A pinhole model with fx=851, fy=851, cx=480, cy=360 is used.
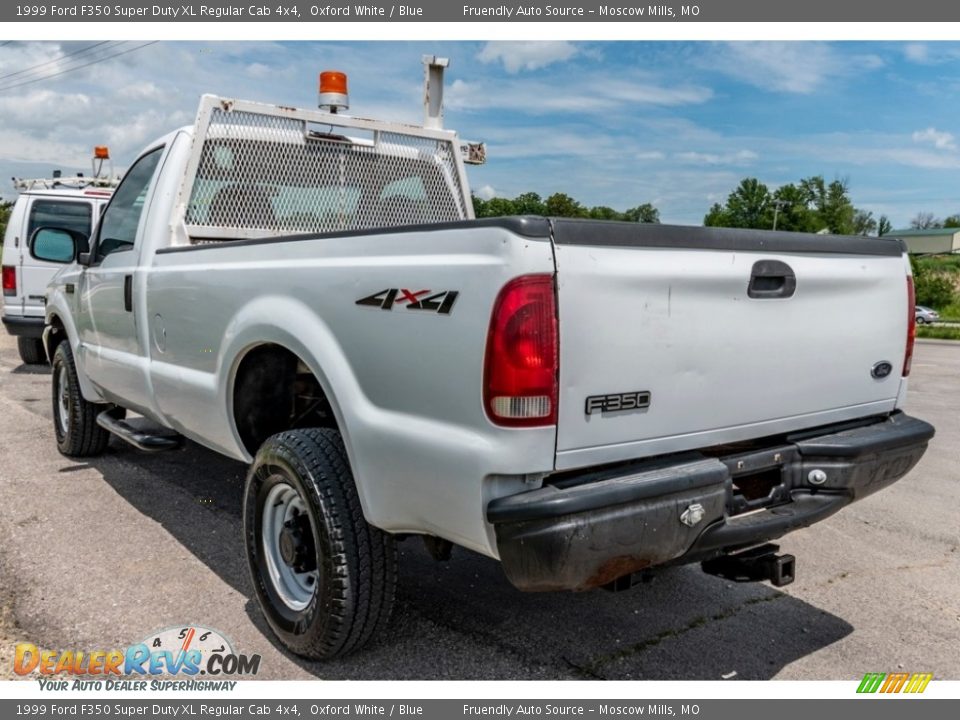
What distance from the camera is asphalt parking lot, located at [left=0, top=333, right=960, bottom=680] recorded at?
3.17 m

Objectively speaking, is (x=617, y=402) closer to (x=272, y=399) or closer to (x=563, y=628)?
(x=563, y=628)

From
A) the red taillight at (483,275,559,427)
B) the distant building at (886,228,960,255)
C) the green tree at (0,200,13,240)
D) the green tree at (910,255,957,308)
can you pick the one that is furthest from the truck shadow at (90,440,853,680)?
the distant building at (886,228,960,255)

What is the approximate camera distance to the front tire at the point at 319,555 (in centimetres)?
289

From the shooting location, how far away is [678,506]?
2535 mm

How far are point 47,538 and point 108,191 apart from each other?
7.82m

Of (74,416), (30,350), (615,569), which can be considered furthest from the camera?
(30,350)

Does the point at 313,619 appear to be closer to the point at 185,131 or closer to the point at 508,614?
the point at 508,614

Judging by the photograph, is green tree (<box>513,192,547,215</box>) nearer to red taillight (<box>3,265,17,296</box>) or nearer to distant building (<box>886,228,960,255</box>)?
red taillight (<box>3,265,17,296</box>)

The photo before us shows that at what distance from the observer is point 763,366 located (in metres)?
2.88

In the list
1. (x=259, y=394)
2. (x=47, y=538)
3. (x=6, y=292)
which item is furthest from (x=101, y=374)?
(x=6, y=292)

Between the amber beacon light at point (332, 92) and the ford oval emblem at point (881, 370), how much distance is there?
3363mm

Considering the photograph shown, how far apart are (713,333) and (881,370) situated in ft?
3.39

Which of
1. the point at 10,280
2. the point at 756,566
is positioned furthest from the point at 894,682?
the point at 10,280

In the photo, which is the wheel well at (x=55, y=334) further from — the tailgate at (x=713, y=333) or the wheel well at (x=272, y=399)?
the tailgate at (x=713, y=333)
